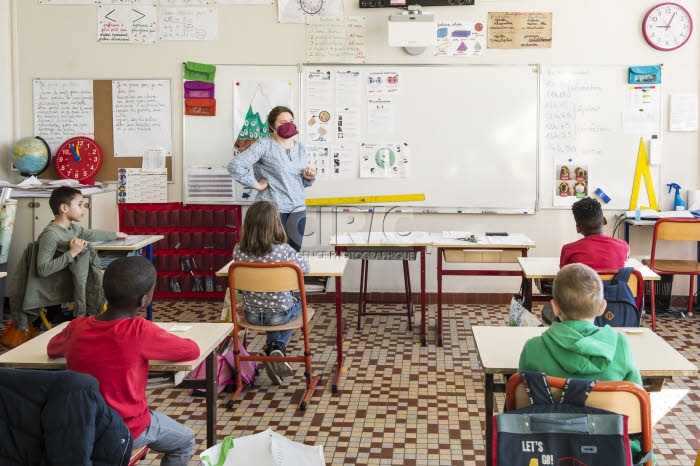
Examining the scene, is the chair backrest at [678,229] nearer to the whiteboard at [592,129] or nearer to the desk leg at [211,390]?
the whiteboard at [592,129]

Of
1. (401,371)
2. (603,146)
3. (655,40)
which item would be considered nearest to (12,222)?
(401,371)

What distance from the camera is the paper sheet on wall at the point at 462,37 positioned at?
5871mm

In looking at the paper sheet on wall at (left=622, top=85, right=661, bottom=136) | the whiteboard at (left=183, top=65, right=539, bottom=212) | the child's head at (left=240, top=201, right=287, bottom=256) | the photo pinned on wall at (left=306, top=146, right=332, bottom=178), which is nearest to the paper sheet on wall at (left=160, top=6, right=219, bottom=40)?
the whiteboard at (left=183, top=65, right=539, bottom=212)

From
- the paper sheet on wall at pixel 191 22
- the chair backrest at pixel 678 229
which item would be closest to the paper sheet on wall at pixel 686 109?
the chair backrest at pixel 678 229

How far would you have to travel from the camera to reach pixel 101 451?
1.92 meters

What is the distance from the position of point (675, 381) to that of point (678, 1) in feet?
10.1

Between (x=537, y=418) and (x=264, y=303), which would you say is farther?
(x=264, y=303)

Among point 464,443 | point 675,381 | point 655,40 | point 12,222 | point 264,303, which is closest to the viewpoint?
point 464,443

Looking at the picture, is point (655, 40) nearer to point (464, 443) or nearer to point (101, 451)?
point (464, 443)

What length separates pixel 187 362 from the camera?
2.41m

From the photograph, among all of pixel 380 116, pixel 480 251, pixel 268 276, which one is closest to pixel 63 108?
pixel 380 116

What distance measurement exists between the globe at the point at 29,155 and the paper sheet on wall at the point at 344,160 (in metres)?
2.33

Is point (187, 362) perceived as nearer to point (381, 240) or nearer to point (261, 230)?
point (261, 230)

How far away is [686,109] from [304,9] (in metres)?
3.08
